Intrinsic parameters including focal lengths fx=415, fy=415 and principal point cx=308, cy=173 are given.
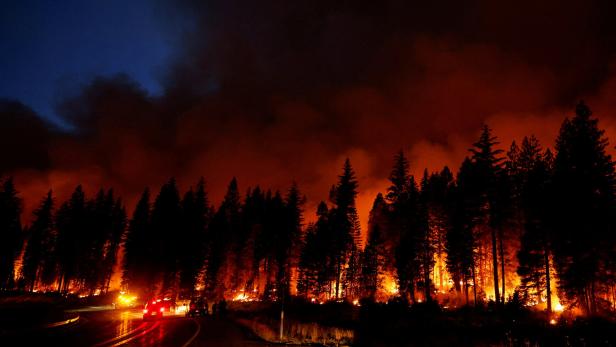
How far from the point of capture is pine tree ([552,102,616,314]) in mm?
34594

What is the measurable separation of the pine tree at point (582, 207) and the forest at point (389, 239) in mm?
95

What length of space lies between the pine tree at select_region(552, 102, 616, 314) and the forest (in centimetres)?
10

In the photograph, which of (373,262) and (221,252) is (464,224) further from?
(221,252)

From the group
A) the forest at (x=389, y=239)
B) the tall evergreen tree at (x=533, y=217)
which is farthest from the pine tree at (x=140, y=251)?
the tall evergreen tree at (x=533, y=217)

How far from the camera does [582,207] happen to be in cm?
3594

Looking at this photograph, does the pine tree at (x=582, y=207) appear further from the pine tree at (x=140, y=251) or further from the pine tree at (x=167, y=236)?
the pine tree at (x=140, y=251)

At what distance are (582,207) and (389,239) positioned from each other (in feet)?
81.9

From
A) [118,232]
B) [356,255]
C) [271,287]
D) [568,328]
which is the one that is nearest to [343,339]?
[568,328]

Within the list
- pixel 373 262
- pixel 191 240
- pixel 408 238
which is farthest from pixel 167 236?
pixel 408 238

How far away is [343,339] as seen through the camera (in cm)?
2233

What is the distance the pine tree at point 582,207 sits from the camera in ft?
113

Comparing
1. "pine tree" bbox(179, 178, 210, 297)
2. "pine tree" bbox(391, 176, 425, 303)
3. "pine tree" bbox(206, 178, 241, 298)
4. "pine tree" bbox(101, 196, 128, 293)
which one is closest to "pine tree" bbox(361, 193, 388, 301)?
"pine tree" bbox(391, 176, 425, 303)

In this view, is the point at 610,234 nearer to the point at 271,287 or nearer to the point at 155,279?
the point at 271,287

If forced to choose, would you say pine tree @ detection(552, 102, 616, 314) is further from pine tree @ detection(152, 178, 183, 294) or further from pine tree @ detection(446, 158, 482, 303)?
pine tree @ detection(152, 178, 183, 294)
